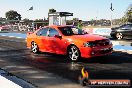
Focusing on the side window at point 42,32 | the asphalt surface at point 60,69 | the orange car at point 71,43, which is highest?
the side window at point 42,32

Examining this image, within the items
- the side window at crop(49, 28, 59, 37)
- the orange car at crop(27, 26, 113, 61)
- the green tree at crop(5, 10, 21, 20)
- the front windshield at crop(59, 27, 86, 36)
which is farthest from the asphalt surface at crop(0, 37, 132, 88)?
the green tree at crop(5, 10, 21, 20)

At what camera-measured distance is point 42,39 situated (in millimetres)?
14375

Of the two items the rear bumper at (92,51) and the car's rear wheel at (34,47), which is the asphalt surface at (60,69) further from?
the car's rear wheel at (34,47)

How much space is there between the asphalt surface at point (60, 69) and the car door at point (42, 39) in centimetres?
66

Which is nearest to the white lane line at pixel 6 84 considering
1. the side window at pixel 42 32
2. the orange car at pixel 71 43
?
the orange car at pixel 71 43

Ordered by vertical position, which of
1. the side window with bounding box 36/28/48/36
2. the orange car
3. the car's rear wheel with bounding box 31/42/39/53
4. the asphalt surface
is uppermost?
the side window with bounding box 36/28/48/36

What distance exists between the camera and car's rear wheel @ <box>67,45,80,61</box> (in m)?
12.2

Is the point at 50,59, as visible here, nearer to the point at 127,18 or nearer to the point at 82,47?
the point at 82,47

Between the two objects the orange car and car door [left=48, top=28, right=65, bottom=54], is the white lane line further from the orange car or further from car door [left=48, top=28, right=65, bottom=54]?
car door [left=48, top=28, right=65, bottom=54]

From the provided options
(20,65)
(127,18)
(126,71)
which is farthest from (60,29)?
(127,18)

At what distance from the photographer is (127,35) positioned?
86.3 feet

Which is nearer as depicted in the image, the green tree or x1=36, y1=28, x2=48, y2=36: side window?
x1=36, y1=28, x2=48, y2=36: side window

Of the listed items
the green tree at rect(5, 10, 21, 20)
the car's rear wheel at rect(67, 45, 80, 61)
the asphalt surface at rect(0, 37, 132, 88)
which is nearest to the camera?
the asphalt surface at rect(0, 37, 132, 88)

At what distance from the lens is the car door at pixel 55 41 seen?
12938 millimetres
